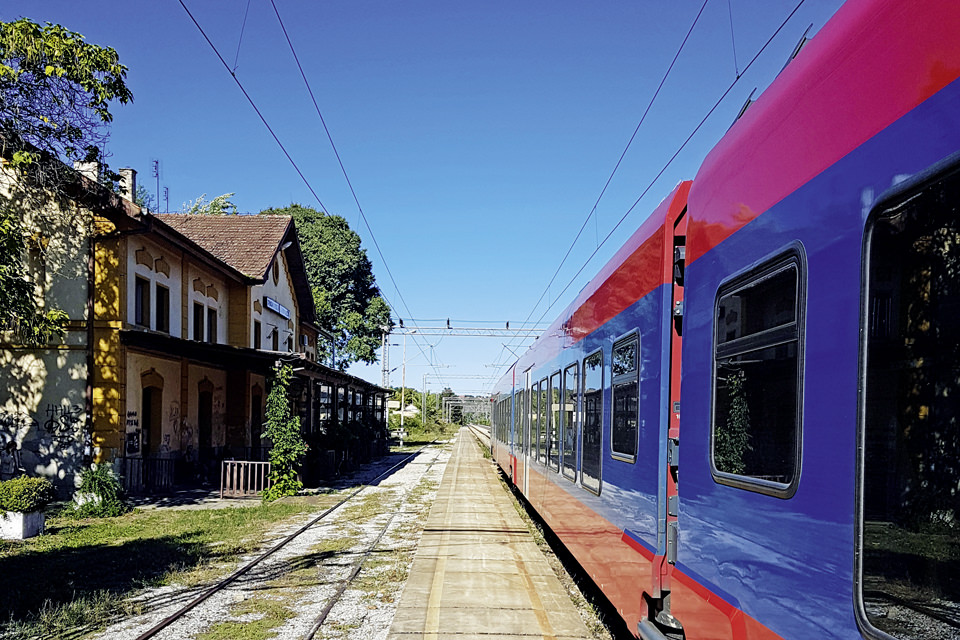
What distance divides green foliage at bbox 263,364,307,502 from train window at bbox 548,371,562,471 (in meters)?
10.0

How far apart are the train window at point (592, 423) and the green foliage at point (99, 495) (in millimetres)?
11889

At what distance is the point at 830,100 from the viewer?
281 centimetres

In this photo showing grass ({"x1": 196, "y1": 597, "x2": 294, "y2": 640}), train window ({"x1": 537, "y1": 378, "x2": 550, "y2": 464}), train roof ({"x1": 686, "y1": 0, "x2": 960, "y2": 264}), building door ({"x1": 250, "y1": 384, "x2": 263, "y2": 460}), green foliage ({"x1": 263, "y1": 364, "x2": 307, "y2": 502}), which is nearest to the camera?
train roof ({"x1": 686, "y1": 0, "x2": 960, "y2": 264})

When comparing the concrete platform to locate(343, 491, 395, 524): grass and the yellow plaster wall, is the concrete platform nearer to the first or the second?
locate(343, 491, 395, 524): grass

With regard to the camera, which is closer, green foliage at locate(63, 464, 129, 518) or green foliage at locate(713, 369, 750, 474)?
green foliage at locate(713, 369, 750, 474)

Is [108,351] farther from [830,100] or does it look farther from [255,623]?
Result: [830,100]

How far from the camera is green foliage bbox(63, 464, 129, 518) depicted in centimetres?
1595

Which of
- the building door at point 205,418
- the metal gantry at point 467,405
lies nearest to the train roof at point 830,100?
the building door at point 205,418

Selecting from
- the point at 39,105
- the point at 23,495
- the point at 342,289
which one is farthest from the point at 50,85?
the point at 342,289

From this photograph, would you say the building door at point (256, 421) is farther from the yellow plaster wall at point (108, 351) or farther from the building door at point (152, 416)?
the yellow plaster wall at point (108, 351)

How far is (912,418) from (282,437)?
18.2 m

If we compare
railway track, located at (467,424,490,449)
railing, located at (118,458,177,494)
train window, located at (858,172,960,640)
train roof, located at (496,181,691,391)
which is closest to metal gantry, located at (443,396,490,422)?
railway track, located at (467,424,490,449)

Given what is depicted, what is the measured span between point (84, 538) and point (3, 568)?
2.74 metres

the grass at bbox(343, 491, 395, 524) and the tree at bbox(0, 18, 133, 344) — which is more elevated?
the tree at bbox(0, 18, 133, 344)
